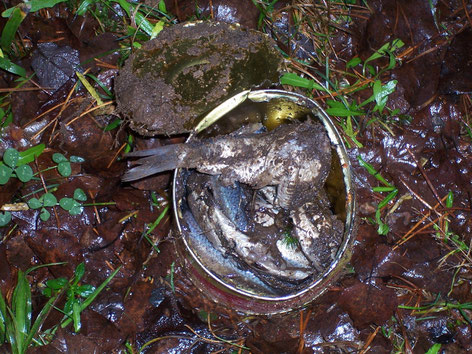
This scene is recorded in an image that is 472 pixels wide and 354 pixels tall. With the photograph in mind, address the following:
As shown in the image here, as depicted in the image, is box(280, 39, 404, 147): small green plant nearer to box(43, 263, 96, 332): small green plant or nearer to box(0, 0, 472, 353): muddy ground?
box(0, 0, 472, 353): muddy ground

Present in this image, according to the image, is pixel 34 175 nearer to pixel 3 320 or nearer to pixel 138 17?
pixel 3 320

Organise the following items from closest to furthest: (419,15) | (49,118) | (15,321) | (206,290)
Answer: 1. (15,321)
2. (206,290)
3. (49,118)
4. (419,15)

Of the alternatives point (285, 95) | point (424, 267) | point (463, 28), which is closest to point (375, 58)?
point (463, 28)

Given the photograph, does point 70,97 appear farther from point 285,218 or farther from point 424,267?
point 424,267

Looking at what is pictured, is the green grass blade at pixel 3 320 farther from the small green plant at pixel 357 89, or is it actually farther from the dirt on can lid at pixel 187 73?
the small green plant at pixel 357 89

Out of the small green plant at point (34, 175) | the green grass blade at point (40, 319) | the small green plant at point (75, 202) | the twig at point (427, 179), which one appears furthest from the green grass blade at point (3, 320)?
the twig at point (427, 179)

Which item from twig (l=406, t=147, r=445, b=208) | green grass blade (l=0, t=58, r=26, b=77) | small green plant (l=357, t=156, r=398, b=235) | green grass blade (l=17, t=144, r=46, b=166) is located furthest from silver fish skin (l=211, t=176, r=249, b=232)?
green grass blade (l=0, t=58, r=26, b=77)
